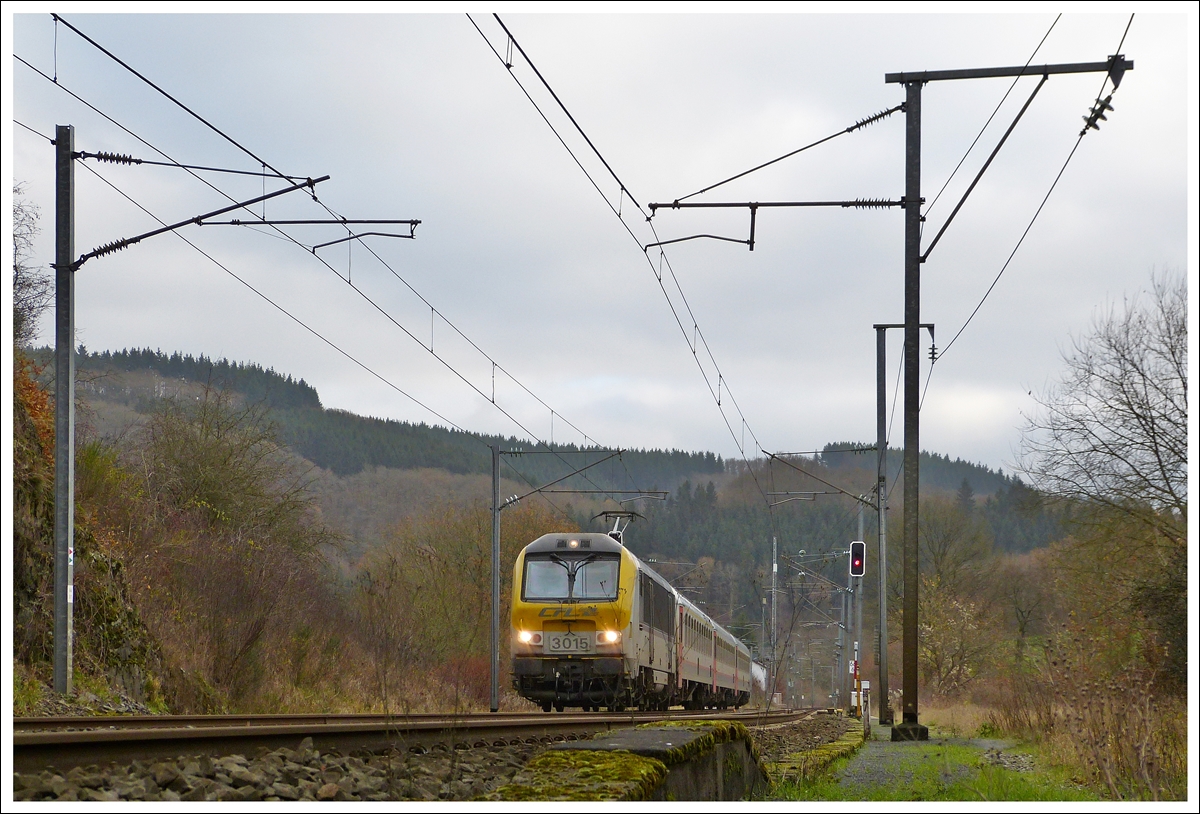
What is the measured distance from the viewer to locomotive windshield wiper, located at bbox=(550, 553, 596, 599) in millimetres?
22406

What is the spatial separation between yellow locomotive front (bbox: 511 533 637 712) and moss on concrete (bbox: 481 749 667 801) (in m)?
15.1

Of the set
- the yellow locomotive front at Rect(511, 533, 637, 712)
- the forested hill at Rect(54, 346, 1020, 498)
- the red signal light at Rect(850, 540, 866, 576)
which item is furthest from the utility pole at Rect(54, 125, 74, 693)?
the forested hill at Rect(54, 346, 1020, 498)

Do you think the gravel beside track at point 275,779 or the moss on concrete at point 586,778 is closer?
the moss on concrete at point 586,778

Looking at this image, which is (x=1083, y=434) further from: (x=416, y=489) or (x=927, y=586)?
(x=416, y=489)

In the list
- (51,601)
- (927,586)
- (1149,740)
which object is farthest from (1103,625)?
(927,586)

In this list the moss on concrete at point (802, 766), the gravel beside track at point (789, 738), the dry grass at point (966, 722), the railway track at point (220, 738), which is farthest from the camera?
the dry grass at point (966, 722)

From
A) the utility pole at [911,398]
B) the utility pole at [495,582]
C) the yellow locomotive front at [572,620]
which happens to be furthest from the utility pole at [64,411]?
the utility pole at [495,582]

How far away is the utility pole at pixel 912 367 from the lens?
17172mm

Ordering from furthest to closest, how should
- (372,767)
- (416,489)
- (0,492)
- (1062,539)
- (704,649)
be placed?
1. (416,489)
2. (704,649)
3. (1062,539)
4. (372,767)
5. (0,492)

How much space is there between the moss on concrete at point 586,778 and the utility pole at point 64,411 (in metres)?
9.95

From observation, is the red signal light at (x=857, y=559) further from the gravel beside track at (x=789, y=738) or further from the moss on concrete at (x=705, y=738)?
the moss on concrete at (x=705, y=738)

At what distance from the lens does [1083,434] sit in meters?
26.1

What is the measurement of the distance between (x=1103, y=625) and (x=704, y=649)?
11923mm

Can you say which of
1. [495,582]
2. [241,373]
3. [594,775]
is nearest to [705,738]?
[594,775]
